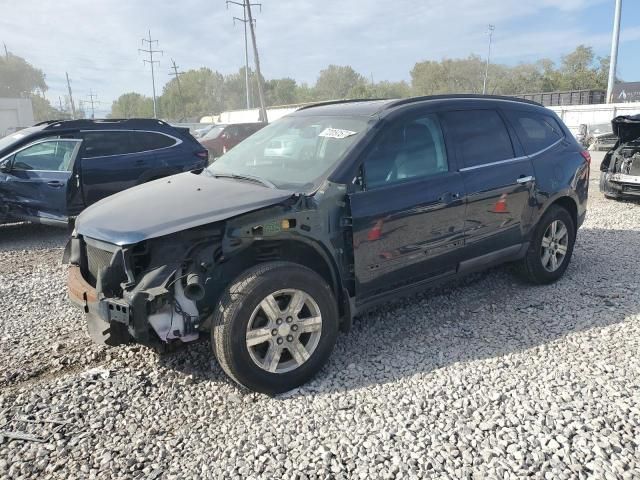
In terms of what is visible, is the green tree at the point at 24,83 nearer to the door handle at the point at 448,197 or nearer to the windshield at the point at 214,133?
the windshield at the point at 214,133

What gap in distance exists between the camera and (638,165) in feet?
29.6

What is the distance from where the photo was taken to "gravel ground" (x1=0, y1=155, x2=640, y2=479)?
254 cm

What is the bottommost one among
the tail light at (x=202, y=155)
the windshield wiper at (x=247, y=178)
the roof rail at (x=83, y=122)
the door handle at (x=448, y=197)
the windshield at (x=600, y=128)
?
the windshield at (x=600, y=128)

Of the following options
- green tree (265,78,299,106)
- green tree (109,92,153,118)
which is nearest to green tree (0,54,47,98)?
green tree (109,92,153,118)

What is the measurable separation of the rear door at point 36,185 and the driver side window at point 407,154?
17.4 ft

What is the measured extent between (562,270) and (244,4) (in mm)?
39036

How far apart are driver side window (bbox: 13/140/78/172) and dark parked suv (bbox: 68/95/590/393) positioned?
4058 mm

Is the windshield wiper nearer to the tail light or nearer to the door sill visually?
the door sill

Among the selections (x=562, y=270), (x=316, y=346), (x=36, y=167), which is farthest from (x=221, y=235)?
(x=36, y=167)

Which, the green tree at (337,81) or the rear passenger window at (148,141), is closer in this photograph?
the rear passenger window at (148,141)

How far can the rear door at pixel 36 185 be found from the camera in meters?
6.99

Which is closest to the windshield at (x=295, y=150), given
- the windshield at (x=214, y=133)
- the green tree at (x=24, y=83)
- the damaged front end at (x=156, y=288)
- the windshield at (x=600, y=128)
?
the damaged front end at (x=156, y=288)

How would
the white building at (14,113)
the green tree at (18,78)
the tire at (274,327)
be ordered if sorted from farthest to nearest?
the green tree at (18,78), the white building at (14,113), the tire at (274,327)

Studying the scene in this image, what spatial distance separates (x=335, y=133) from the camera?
379 cm
